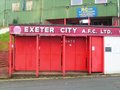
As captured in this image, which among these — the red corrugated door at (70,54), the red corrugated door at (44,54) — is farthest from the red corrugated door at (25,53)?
the red corrugated door at (70,54)

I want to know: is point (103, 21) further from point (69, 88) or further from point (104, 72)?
point (69, 88)

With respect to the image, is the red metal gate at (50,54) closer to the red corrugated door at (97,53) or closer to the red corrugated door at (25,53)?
the red corrugated door at (25,53)

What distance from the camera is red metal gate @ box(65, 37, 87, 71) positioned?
24.5 m

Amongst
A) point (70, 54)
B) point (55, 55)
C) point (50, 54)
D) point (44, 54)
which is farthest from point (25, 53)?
point (70, 54)

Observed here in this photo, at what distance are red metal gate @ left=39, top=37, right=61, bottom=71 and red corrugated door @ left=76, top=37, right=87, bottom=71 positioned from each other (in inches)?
47.0

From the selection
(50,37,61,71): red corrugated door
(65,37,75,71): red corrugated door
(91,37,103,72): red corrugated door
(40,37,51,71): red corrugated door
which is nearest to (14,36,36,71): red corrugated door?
(40,37,51,71): red corrugated door

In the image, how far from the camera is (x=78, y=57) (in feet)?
80.8

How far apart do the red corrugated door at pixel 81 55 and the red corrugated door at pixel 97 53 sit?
632 mm

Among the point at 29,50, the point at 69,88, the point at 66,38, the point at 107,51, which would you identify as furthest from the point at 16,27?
the point at 69,88

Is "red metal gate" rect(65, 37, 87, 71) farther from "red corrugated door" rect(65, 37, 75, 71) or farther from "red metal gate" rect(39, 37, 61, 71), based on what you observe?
"red metal gate" rect(39, 37, 61, 71)

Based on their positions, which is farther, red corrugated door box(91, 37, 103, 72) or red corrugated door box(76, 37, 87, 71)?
red corrugated door box(76, 37, 87, 71)

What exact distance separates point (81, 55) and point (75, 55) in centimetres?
39

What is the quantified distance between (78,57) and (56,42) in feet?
5.71

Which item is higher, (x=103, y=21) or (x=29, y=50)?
(x=103, y=21)
